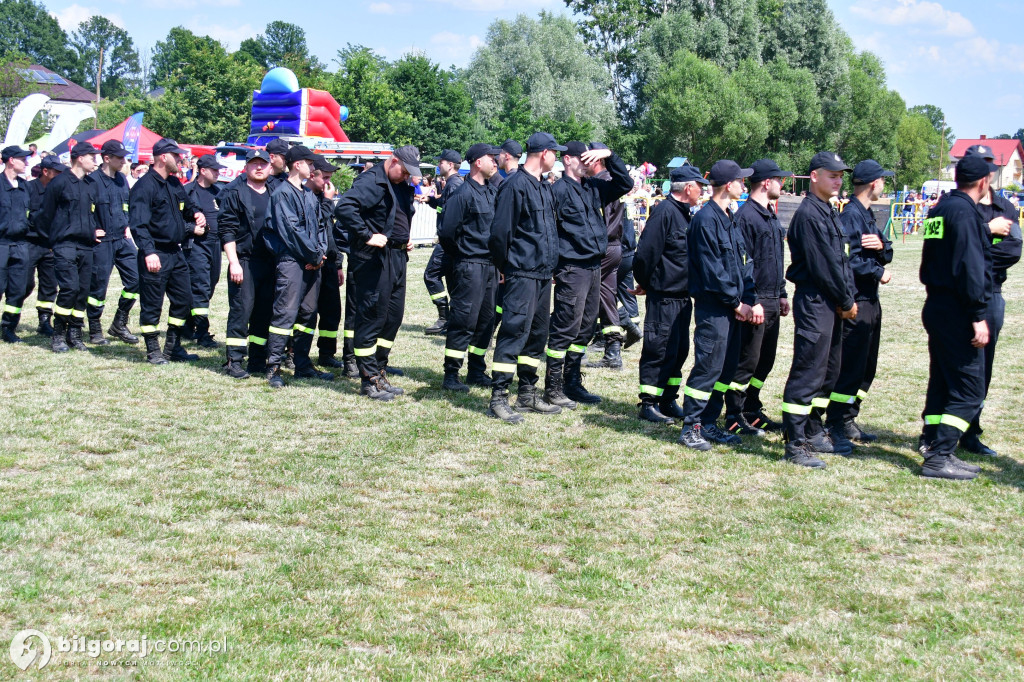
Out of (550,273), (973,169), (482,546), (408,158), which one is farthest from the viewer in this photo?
(408,158)

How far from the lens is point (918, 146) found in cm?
8531

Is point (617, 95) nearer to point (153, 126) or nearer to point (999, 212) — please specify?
point (153, 126)

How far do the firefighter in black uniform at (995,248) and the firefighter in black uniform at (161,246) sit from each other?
775 centimetres

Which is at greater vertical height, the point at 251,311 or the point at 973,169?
the point at 973,169

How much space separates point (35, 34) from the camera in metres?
127

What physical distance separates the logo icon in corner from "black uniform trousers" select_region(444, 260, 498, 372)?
5.49m

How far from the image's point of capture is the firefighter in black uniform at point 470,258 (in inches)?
352

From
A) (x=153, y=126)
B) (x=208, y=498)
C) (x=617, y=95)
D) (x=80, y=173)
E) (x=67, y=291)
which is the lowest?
(x=208, y=498)

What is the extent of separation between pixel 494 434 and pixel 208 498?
2452mm

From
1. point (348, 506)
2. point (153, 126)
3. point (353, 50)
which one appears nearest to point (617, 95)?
point (353, 50)

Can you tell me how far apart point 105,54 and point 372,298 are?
154489 millimetres

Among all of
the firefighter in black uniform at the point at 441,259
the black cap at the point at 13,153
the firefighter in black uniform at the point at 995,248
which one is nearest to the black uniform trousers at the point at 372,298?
the firefighter in black uniform at the point at 441,259

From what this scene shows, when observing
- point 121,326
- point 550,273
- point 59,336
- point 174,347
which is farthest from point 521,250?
point 121,326

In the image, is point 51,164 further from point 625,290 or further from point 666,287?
point 666,287
